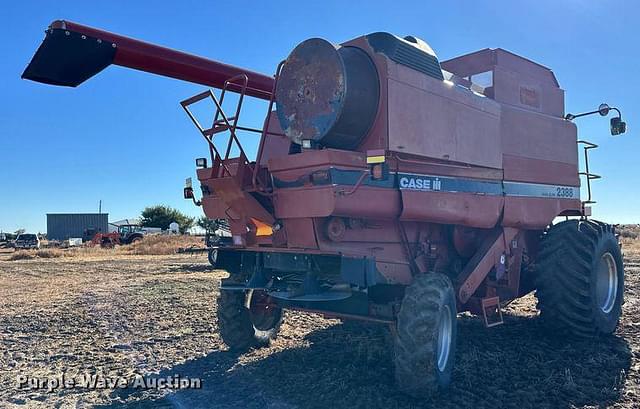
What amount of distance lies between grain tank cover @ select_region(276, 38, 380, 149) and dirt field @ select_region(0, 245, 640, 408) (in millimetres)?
2350

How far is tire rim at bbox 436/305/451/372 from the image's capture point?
4953 millimetres

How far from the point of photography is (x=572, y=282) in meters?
6.71

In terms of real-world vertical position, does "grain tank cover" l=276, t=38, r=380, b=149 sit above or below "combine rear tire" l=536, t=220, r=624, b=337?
above

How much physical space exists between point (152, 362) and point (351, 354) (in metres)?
2.23

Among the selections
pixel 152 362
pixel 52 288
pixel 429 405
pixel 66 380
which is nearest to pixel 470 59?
pixel 429 405

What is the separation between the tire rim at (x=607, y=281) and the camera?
750 centimetres

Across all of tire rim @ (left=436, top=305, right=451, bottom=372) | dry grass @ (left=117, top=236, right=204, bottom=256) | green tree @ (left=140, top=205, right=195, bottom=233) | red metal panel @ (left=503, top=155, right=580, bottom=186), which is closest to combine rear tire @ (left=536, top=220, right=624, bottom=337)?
red metal panel @ (left=503, top=155, right=580, bottom=186)

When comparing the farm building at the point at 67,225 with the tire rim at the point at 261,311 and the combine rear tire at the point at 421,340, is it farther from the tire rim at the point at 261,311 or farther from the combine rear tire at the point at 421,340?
the combine rear tire at the point at 421,340

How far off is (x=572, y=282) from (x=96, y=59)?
601 cm

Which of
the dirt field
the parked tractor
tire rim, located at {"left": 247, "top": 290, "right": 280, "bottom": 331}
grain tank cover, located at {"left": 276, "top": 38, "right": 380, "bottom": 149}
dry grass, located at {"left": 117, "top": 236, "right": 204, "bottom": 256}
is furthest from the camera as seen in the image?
the parked tractor

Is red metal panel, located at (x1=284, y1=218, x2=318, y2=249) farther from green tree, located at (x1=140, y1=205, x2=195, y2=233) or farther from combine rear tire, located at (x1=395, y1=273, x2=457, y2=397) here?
Result: green tree, located at (x1=140, y1=205, x2=195, y2=233)

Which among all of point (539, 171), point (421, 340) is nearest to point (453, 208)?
point (421, 340)

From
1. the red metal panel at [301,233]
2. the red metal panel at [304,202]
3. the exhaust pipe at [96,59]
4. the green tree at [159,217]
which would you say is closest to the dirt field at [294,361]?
the red metal panel at [301,233]

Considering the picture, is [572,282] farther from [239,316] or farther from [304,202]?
[239,316]
